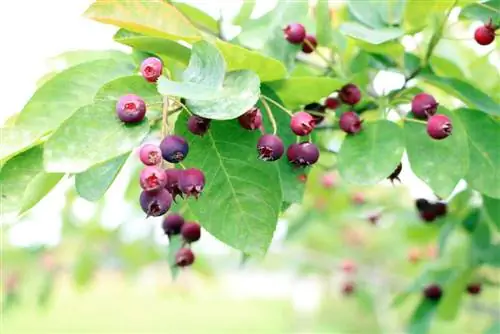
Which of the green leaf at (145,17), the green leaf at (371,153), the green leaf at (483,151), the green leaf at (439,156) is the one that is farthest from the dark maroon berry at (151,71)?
the green leaf at (483,151)

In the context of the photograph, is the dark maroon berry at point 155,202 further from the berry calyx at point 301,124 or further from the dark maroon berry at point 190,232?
the dark maroon berry at point 190,232

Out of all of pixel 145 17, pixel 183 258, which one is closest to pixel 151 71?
pixel 145 17

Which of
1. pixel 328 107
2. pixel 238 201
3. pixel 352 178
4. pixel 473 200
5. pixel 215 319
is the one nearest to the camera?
pixel 238 201

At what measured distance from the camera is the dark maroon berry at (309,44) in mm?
1282

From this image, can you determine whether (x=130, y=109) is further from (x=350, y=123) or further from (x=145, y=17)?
(x=350, y=123)

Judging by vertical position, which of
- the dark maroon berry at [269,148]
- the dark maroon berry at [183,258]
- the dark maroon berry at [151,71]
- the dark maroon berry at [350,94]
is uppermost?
the dark maroon berry at [151,71]

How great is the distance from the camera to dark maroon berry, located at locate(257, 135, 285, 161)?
99cm

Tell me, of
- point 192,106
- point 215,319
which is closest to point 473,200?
point 192,106

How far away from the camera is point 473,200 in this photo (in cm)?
201

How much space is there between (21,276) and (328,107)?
2.73 m

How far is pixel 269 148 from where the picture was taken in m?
0.98

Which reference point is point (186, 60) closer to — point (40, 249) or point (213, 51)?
point (213, 51)

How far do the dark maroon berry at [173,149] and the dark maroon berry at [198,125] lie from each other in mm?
66

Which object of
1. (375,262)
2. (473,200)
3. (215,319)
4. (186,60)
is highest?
(186,60)
